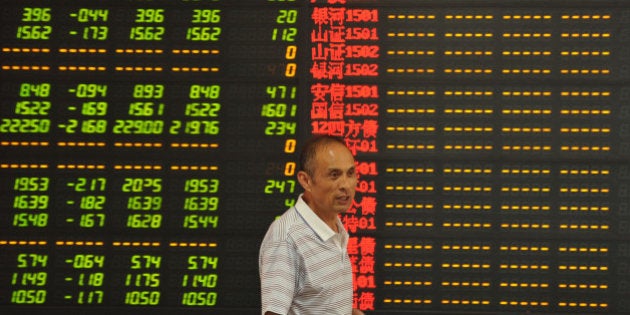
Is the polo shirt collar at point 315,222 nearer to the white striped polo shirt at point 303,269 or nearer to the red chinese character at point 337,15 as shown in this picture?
the white striped polo shirt at point 303,269

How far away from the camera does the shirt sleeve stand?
2.34 metres

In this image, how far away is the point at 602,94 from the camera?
4824mm

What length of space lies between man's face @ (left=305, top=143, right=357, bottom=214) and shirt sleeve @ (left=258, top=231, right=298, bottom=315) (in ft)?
0.56

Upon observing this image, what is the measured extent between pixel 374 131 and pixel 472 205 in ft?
2.06

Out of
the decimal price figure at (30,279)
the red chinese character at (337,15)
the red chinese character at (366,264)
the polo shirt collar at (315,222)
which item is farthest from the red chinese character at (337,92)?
the polo shirt collar at (315,222)

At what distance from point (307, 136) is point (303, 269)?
100 inches

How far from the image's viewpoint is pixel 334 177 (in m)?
2.44

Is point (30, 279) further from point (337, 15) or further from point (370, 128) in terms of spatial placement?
point (337, 15)

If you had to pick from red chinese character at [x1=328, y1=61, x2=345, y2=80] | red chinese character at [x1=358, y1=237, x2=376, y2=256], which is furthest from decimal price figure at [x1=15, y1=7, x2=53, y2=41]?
red chinese character at [x1=358, y1=237, x2=376, y2=256]

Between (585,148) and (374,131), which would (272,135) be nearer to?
(374,131)

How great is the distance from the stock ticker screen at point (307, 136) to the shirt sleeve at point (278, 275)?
2.50 m

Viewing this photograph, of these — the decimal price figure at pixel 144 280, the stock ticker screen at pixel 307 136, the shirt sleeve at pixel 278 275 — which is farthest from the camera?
the decimal price figure at pixel 144 280

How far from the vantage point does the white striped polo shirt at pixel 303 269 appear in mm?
2359

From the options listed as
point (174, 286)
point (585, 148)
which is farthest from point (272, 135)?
point (585, 148)
